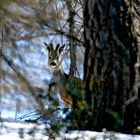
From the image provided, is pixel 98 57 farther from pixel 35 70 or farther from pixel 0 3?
pixel 0 3

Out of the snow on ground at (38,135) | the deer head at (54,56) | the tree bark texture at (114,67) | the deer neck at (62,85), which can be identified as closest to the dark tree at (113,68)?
the tree bark texture at (114,67)

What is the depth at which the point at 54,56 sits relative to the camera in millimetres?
8797

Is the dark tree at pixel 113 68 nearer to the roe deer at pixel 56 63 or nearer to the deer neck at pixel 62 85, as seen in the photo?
the deer neck at pixel 62 85

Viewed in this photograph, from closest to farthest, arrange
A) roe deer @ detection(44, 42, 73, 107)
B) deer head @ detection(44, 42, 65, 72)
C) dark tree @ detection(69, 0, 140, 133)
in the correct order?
dark tree @ detection(69, 0, 140, 133) < roe deer @ detection(44, 42, 73, 107) < deer head @ detection(44, 42, 65, 72)

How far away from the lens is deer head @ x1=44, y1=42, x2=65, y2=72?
8.38 m

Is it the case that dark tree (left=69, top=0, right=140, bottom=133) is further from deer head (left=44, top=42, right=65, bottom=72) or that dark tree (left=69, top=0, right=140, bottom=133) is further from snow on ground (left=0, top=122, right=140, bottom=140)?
deer head (left=44, top=42, right=65, bottom=72)

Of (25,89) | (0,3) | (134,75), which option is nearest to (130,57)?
(134,75)

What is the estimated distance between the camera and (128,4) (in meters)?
5.38

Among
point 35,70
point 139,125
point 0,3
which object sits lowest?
point 139,125

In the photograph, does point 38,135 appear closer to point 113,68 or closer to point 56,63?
point 113,68

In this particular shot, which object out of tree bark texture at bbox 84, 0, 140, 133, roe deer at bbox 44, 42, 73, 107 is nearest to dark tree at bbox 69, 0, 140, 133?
tree bark texture at bbox 84, 0, 140, 133

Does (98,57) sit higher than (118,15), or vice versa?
(118,15)

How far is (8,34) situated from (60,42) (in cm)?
399

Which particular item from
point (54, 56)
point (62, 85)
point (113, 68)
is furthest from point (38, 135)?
point (54, 56)
